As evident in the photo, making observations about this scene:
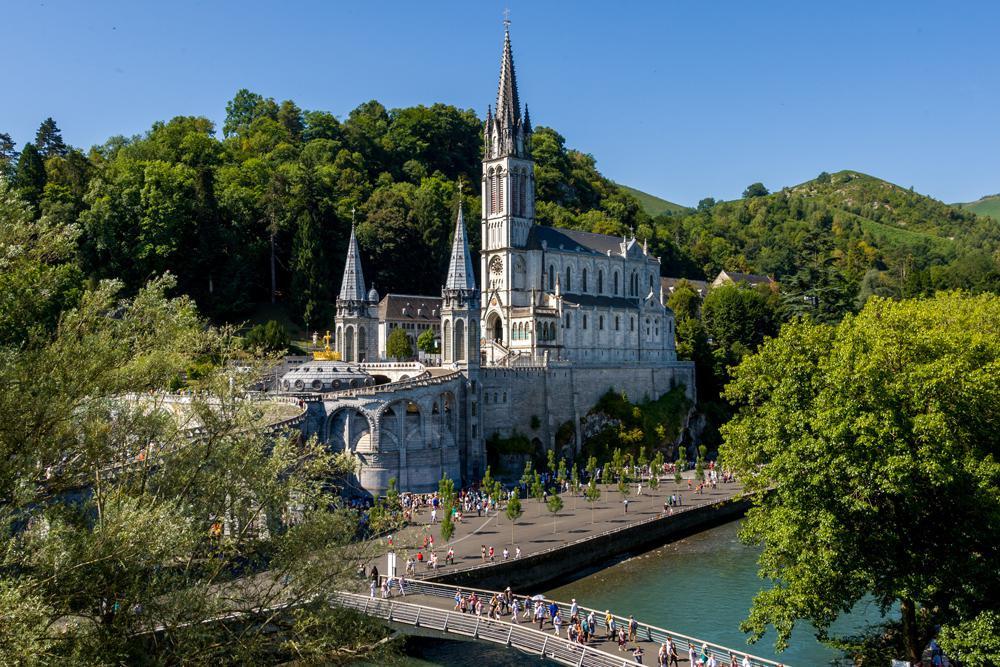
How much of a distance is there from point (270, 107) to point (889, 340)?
324 feet

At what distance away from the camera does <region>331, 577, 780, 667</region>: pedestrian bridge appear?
77.6ft

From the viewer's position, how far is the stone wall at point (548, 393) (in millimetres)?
55438

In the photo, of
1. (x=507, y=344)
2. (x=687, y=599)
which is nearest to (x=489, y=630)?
(x=687, y=599)

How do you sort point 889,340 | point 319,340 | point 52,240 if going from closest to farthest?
point 52,240, point 889,340, point 319,340

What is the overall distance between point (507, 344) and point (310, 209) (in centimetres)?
2472

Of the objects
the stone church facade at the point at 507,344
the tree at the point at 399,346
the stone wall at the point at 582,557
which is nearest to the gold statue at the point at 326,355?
the stone church facade at the point at 507,344

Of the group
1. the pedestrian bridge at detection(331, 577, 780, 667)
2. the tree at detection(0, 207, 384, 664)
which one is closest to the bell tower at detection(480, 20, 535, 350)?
the pedestrian bridge at detection(331, 577, 780, 667)

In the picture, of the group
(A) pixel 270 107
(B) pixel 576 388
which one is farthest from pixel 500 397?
(A) pixel 270 107

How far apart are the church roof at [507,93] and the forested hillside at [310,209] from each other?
640 inches

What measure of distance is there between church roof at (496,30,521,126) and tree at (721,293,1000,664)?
1987 inches

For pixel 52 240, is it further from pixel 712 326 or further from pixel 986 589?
pixel 712 326

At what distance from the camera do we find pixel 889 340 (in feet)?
76.7

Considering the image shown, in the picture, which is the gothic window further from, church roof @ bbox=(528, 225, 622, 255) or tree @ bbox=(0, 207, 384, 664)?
tree @ bbox=(0, 207, 384, 664)

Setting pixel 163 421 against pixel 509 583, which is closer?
pixel 163 421
